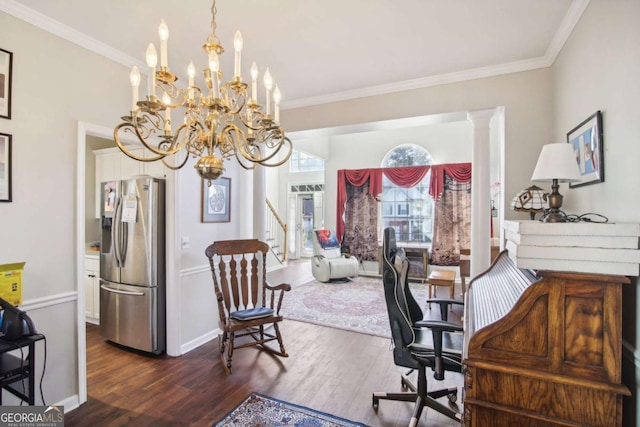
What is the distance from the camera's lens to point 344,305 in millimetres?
4758

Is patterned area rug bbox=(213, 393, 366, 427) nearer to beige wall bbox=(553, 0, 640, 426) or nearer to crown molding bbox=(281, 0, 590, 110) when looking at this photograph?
beige wall bbox=(553, 0, 640, 426)

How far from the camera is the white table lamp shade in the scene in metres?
1.47

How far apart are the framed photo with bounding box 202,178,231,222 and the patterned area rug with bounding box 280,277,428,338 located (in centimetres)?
171

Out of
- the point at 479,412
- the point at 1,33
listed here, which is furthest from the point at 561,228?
the point at 1,33

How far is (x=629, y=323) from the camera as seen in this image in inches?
51.4

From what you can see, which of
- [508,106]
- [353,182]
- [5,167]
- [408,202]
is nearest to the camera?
[5,167]

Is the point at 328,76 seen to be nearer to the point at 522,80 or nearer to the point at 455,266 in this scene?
the point at 522,80

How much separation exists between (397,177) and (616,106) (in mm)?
5270

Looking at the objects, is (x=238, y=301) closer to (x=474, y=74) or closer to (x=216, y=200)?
(x=216, y=200)

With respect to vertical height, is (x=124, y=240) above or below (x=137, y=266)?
above

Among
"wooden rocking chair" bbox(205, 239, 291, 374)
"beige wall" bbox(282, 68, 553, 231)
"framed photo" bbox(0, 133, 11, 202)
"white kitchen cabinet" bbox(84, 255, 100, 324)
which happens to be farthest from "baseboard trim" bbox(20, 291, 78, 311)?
"beige wall" bbox(282, 68, 553, 231)

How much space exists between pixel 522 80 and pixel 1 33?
3756mm

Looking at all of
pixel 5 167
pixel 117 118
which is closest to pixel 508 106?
pixel 117 118

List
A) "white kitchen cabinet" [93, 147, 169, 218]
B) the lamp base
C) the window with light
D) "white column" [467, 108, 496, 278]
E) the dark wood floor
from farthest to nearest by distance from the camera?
1. the window with light
2. "white kitchen cabinet" [93, 147, 169, 218]
3. "white column" [467, 108, 496, 278]
4. the dark wood floor
5. the lamp base
